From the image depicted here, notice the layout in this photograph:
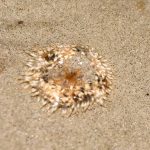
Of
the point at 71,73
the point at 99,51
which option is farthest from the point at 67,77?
the point at 99,51

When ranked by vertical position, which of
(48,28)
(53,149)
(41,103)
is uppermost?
(48,28)

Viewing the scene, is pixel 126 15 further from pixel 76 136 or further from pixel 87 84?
pixel 76 136

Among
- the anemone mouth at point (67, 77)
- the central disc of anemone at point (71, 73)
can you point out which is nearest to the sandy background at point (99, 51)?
the anemone mouth at point (67, 77)

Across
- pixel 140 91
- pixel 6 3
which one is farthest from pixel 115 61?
pixel 6 3

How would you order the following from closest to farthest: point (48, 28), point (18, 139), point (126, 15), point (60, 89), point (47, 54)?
point (18, 139) → point (60, 89) → point (47, 54) → point (48, 28) → point (126, 15)

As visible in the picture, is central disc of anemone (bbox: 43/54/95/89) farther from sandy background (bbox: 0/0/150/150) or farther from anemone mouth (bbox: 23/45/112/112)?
sandy background (bbox: 0/0/150/150)

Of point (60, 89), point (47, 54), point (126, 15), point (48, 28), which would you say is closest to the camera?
point (60, 89)

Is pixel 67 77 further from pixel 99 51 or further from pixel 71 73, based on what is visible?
pixel 99 51
